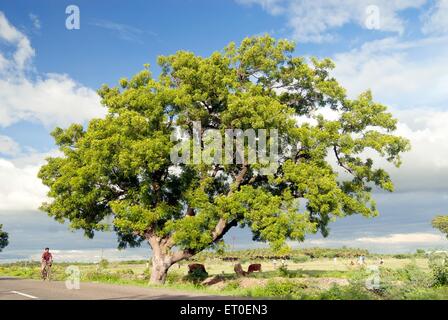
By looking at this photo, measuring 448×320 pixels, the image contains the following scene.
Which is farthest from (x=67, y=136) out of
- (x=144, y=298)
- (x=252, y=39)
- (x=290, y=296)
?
(x=290, y=296)

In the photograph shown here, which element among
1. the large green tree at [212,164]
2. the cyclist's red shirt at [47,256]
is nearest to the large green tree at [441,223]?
the large green tree at [212,164]

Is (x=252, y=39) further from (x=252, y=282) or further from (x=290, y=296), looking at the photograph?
(x=290, y=296)

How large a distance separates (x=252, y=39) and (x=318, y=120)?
6800mm

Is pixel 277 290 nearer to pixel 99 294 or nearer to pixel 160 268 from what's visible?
pixel 99 294

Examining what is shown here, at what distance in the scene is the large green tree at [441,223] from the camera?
104600 mm

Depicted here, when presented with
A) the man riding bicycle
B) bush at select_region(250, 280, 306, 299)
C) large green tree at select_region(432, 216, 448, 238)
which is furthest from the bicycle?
large green tree at select_region(432, 216, 448, 238)

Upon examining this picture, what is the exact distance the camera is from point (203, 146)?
101ft

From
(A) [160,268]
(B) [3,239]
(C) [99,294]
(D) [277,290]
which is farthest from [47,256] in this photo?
(B) [3,239]

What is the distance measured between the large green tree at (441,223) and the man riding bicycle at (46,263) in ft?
301

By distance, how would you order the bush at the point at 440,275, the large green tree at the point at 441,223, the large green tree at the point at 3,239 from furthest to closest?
the large green tree at the point at 441,223
the large green tree at the point at 3,239
the bush at the point at 440,275

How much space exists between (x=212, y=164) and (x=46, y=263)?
12441 mm

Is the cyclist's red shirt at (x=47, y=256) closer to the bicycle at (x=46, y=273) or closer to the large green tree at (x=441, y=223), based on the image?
the bicycle at (x=46, y=273)

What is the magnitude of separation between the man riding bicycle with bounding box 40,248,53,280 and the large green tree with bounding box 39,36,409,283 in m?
2.32

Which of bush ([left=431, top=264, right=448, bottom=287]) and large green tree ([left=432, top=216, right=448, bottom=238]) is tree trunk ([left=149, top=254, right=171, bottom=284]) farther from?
large green tree ([left=432, top=216, right=448, bottom=238])
